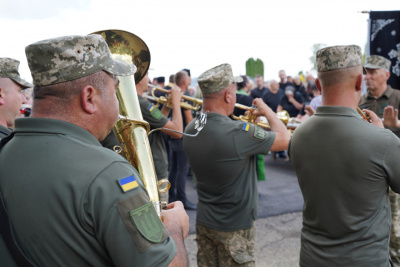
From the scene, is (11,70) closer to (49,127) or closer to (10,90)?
(10,90)

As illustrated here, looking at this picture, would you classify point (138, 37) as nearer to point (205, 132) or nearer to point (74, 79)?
point (205, 132)

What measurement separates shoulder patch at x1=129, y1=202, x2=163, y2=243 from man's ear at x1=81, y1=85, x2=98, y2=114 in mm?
404

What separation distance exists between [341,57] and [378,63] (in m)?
2.47

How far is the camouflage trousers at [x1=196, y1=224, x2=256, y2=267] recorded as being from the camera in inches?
109

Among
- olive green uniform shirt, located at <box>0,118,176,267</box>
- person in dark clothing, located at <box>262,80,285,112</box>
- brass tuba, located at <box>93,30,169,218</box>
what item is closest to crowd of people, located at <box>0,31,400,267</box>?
olive green uniform shirt, located at <box>0,118,176,267</box>

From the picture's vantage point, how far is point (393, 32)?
4758 millimetres

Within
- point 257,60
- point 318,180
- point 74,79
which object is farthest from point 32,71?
point 257,60

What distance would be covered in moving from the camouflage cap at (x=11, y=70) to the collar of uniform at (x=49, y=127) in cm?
157

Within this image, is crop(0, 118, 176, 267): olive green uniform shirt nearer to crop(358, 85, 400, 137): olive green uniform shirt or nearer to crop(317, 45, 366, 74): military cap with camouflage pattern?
crop(317, 45, 366, 74): military cap with camouflage pattern

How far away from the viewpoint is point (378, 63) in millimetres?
4141

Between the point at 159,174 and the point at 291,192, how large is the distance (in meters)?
3.66

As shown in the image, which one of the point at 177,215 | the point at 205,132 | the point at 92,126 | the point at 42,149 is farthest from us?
the point at 205,132

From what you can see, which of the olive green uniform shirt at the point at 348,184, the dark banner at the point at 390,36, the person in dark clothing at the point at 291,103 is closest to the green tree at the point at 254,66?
the person in dark clothing at the point at 291,103

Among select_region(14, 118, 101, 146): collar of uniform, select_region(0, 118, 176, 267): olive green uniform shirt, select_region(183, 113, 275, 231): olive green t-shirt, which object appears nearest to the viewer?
select_region(0, 118, 176, 267): olive green uniform shirt
